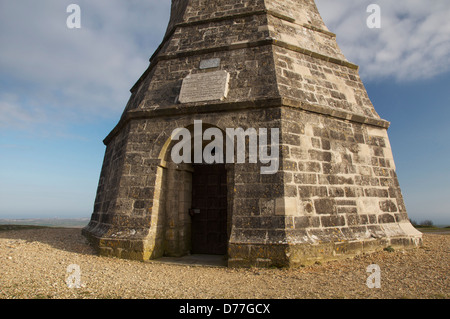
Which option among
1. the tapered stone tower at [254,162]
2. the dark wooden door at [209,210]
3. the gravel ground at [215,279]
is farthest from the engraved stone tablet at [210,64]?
the gravel ground at [215,279]

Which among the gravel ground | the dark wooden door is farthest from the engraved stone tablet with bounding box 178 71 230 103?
the gravel ground

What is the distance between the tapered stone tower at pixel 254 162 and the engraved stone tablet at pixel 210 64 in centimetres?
3

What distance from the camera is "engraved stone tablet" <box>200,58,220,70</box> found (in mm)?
6630

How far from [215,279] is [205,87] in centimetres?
421

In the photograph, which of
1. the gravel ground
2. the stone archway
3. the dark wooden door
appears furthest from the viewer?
the dark wooden door

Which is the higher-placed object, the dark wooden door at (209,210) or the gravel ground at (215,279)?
the dark wooden door at (209,210)

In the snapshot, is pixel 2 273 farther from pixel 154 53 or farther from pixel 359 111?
pixel 359 111

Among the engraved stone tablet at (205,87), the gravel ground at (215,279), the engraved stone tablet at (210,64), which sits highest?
the engraved stone tablet at (210,64)

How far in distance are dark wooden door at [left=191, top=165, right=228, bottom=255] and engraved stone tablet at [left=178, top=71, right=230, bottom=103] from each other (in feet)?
5.88

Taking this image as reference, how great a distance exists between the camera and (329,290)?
142 inches

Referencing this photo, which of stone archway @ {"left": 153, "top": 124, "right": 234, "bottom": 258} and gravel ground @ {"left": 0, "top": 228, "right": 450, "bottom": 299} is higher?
stone archway @ {"left": 153, "top": 124, "right": 234, "bottom": 258}

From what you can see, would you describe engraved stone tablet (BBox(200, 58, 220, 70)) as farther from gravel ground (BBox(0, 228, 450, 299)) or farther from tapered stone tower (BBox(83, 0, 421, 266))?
gravel ground (BBox(0, 228, 450, 299))

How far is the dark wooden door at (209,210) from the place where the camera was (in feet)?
21.6

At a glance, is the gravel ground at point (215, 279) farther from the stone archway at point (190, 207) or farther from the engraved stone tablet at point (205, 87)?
the engraved stone tablet at point (205, 87)
